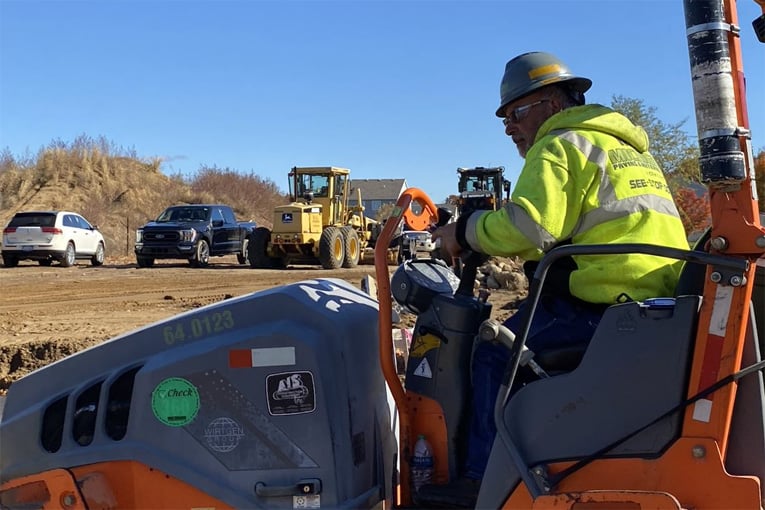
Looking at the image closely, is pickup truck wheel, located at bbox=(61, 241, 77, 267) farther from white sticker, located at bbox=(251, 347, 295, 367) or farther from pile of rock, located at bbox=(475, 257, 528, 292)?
white sticker, located at bbox=(251, 347, 295, 367)

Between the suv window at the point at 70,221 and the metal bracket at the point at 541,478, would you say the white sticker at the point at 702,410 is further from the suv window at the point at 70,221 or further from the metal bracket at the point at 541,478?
the suv window at the point at 70,221

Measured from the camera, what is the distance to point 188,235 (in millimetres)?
22047

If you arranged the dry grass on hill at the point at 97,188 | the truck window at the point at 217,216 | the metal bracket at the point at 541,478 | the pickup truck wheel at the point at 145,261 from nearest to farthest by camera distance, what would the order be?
the metal bracket at the point at 541,478
the pickup truck wheel at the point at 145,261
the truck window at the point at 217,216
the dry grass on hill at the point at 97,188

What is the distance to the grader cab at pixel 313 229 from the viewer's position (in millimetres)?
21844

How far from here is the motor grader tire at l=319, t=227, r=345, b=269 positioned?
70.3 ft

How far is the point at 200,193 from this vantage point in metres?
42.3

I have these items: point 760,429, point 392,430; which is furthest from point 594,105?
point 392,430

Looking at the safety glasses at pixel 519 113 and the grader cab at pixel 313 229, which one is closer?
the safety glasses at pixel 519 113

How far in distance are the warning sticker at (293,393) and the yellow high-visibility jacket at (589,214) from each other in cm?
70

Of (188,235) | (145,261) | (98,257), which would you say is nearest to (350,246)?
(188,235)

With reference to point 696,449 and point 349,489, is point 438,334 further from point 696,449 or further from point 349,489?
point 696,449

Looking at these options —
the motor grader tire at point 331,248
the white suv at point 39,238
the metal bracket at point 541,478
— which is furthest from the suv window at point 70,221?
the metal bracket at point 541,478

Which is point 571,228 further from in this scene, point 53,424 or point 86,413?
point 53,424

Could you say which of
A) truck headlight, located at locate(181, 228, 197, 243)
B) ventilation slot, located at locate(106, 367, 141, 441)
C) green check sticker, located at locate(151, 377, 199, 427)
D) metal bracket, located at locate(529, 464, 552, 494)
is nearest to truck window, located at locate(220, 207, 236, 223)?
truck headlight, located at locate(181, 228, 197, 243)
